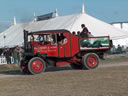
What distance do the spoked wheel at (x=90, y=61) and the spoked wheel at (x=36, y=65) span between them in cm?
220

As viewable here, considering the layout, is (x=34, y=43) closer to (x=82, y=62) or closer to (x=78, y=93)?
(x=82, y=62)

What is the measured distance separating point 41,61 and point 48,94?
253 inches

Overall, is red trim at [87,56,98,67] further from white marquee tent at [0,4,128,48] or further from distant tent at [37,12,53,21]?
distant tent at [37,12,53,21]

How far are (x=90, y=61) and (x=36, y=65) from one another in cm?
297

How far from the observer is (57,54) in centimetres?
1509

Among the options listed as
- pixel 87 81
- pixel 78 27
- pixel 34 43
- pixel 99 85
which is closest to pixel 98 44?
pixel 34 43

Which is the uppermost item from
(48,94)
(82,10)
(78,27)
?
(82,10)

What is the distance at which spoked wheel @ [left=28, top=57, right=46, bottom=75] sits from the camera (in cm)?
1449

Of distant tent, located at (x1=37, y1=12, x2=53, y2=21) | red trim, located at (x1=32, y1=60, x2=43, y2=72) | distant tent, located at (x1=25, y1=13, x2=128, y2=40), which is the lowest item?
red trim, located at (x1=32, y1=60, x2=43, y2=72)

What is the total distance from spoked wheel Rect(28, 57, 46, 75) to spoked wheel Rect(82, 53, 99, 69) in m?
2.20

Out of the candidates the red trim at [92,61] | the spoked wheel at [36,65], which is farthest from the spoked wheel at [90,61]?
the spoked wheel at [36,65]

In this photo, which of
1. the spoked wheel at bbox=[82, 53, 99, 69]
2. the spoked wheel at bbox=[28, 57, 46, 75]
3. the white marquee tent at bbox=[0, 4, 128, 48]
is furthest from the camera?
the white marquee tent at bbox=[0, 4, 128, 48]

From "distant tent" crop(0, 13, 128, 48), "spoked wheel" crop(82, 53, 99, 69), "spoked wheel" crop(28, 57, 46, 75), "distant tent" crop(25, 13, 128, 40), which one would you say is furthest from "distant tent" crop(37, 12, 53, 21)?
"spoked wheel" crop(28, 57, 46, 75)

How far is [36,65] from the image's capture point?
1466 centimetres
